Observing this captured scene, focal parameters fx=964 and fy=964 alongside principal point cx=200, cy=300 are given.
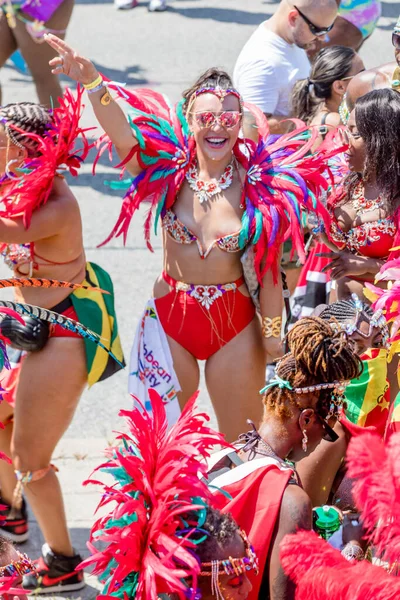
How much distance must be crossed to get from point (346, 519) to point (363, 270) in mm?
1079

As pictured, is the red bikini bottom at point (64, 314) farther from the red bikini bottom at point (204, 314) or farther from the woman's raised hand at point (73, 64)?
the woman's raised hand at point (73, 64)

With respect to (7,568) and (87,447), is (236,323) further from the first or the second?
(7,568)

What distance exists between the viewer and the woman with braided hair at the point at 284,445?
7.78 ft

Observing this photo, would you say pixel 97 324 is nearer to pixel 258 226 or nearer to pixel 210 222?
pixel 210 222

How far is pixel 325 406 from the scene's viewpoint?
261 centimetres

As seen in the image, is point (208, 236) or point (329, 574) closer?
point (329, 574)

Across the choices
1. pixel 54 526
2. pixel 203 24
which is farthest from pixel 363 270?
pixel 203 24

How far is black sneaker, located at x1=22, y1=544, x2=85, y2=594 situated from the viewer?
3732mm

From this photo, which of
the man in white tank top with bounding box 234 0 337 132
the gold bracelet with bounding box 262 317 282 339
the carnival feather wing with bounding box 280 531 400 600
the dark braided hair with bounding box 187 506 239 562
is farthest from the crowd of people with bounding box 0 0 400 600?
the carnival feather wing with bounding box 280 531 400 600

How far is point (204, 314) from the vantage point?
3.68 meters

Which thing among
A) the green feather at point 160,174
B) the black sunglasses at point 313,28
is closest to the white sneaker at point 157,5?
the black sunglasses at point 313,28

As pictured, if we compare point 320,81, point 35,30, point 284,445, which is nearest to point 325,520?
point 284,445

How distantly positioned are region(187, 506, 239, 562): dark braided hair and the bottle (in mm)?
558

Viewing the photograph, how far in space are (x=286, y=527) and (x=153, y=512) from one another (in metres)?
0.41
